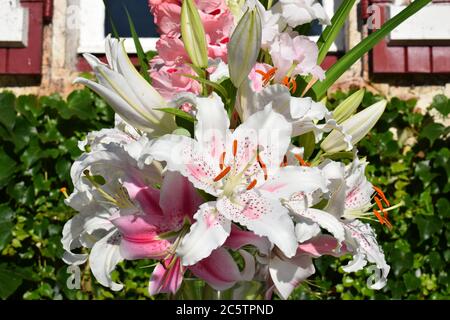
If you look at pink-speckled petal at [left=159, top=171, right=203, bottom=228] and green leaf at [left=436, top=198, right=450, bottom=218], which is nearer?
pink-speckled petal at [left=159, top=171, right=203, bottom=228]

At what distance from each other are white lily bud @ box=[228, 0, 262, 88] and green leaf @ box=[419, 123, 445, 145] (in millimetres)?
2285

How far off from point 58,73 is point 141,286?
3.77 ft

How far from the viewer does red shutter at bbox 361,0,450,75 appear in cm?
303

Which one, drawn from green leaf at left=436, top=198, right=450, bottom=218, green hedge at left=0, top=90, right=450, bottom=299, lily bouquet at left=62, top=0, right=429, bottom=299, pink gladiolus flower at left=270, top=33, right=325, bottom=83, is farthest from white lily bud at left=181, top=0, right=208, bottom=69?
green leaf at left=436, top=198, right=450, bottom=218

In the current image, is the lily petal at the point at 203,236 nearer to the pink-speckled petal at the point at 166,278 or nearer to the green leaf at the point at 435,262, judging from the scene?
the pink-speckled petal at the point at 166,278

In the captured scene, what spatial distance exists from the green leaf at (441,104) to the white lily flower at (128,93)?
7.76ft

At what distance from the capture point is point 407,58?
304cm

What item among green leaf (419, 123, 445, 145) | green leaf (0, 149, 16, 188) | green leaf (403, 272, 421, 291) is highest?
green leaf (419, 123, 445, 145)

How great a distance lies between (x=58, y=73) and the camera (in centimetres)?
312

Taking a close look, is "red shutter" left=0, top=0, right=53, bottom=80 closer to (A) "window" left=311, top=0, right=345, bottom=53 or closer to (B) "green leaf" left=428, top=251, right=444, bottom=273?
(A) "window" left=311, top=0, right=345, bottom=53

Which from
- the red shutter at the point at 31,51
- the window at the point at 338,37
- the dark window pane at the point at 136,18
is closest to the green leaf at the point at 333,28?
the window at the point at 338,37
